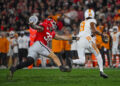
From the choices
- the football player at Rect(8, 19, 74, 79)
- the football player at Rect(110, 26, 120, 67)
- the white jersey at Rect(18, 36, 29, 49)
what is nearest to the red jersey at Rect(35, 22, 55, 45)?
the football player at Rect(8, 19, 74, 79)

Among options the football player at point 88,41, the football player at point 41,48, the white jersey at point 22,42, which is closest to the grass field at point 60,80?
the football player at point 41,48

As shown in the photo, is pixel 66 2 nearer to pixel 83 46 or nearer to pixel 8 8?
pixel 8 8

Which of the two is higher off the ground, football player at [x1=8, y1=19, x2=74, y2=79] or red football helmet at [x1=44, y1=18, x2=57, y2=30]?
red football helmet at [x1=44, y1=18, x2=57, y2=30]

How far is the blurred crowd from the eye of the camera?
20922 mm

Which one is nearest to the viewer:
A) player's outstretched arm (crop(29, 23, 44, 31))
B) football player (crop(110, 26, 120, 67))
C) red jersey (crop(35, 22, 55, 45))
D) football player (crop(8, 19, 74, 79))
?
player's outstretched arm (crop(29, 23, 44, 31))

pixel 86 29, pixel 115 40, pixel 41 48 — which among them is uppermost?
pixel 86 29

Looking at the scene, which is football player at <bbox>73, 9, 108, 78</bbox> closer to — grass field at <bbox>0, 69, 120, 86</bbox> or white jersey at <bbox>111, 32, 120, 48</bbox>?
grass field at <bbox>0, 69, 120, 86</bbox>

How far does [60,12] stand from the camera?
75.4 feet

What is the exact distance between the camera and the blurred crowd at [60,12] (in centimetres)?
2092

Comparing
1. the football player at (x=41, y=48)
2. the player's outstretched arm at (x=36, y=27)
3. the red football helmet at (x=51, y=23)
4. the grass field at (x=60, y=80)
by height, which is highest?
the red football helmet at (x=51, y=23)

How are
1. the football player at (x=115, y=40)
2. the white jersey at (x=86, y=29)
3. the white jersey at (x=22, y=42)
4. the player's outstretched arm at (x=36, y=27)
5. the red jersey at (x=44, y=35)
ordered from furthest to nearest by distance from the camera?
the white jersey at (x=22, y=42) → the football player at (x=115, y=40) → the white jersey at (x=86, y=29) → the red jersey at (x=44, y=35) → the player's outstretched arm at (x=36, y=27)

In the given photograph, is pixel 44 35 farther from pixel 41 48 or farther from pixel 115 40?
pixel 115 40

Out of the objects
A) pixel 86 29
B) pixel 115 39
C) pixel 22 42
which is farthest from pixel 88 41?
pixel 22 42

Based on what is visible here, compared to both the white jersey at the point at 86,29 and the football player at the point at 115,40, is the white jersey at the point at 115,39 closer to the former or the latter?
the football player at the point at 115,40
